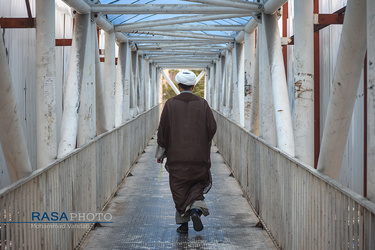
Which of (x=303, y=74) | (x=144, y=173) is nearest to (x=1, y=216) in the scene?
(x=303, y=74)

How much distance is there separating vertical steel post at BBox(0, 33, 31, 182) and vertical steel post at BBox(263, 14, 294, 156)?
364cm

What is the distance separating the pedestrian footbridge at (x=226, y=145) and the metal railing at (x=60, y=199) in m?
0.02

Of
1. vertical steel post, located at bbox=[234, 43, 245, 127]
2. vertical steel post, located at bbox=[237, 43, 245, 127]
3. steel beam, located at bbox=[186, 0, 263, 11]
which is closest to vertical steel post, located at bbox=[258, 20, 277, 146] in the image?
steel beam, located at bbox=[186, 0, 263, 11]

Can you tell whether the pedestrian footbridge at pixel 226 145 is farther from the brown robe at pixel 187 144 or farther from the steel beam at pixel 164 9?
the brown robe at pixel 187 144

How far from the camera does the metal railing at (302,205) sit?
3.46 m

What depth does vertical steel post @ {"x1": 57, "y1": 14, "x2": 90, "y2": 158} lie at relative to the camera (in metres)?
7.86

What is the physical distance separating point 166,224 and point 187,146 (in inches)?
50.8

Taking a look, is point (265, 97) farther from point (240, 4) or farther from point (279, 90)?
point (240, 4)

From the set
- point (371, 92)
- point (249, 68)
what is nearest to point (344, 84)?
point (371, 92)

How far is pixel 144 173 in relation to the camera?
12.4 m

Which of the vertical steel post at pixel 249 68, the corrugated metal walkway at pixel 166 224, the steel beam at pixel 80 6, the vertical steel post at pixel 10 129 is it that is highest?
the steel beam at pixel 80 6

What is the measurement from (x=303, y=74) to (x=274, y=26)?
2483 millimetres

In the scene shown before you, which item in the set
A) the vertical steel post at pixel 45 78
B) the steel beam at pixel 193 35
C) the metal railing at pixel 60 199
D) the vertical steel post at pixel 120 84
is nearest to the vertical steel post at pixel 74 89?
the metal railing at pixel 60 199

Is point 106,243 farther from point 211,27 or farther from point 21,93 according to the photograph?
point 211,27
